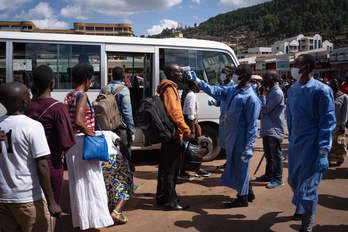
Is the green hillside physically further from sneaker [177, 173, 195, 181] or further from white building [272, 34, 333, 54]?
sneaker [177, 173, 195, 181]

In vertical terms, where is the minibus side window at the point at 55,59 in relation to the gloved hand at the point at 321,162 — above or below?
above

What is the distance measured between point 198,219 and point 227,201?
0.79 meters

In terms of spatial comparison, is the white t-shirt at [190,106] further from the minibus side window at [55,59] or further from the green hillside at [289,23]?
the green hillside at [289,23]

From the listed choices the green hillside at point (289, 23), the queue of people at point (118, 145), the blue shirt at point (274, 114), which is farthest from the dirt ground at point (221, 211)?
the green hillside at point (289, 23)

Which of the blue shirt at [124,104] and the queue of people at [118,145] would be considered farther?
the blue shirt at [124,104]

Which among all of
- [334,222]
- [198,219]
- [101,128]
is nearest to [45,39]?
[101,128]

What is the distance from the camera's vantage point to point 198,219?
3986 mm

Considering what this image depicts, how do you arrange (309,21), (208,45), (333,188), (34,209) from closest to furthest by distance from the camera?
1. (34,209)
2. (333,188)
3. (208,45)
4. (309,21)

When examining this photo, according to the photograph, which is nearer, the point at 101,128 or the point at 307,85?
the point at 307,85

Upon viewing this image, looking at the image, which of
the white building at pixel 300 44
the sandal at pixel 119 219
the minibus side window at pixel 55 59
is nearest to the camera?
the sandal at pixel 119 219

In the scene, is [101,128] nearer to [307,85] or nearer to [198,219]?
[198,219]

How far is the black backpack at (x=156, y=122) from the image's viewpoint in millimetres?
3873

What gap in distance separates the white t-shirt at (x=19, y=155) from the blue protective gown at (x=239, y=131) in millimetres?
2633

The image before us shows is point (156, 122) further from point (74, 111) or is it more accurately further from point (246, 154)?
point (246, 154)
